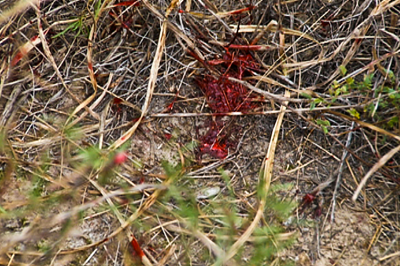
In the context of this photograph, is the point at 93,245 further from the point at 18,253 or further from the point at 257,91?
the point at 257,91

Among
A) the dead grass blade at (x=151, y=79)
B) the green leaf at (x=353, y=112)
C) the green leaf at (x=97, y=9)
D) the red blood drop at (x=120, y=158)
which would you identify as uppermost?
the green leaf at (x=97, y=9)

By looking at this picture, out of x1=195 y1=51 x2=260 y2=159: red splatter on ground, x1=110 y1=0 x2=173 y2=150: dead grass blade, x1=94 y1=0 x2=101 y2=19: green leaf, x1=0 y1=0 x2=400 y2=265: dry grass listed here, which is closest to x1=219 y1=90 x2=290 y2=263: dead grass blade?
x1=0 y1=0 x2=400 y2=265: dry grass

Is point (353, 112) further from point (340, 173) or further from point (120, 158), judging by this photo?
point (120, 158)

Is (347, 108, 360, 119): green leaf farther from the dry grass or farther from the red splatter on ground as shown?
the red splatter on ground

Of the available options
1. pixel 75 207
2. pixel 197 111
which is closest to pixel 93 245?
pixel 75 207

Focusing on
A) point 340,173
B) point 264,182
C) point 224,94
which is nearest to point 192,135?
point 224,94

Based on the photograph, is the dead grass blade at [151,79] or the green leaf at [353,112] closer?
the green leaf at [353,112]

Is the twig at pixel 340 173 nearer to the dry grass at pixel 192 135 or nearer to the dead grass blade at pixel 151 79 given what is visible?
the dry grass at pixel 192 135

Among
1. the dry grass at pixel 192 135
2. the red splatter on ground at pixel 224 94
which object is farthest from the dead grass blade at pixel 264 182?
the red splatter on ground at pixel 224 94
